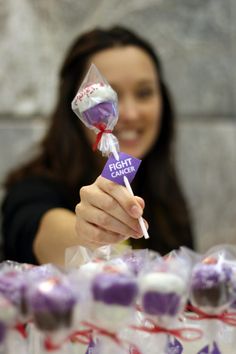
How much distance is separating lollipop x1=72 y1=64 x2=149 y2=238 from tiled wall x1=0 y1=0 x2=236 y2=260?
1.03 meters

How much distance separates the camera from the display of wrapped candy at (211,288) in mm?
598

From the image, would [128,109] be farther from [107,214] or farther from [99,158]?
[107,214]

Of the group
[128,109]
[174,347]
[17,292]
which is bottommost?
[174,347]

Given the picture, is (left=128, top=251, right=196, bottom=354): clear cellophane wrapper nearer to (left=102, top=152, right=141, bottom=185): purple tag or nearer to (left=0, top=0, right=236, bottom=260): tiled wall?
(left=102, top=152, right=141, bottom=185): purple tag

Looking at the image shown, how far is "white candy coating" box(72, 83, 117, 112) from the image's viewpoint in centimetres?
71

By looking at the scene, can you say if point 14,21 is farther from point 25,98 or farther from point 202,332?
point 202,332

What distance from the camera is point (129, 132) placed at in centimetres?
142

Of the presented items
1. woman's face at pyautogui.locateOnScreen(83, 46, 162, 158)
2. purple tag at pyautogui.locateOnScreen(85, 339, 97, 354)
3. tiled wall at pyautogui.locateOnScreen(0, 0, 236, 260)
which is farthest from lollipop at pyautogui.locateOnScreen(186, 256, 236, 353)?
tiled wall at pyautogui.locateOnScreen(0, 0, 236, 260)

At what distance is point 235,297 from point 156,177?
891 mm

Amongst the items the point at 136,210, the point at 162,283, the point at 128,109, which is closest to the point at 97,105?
the point at 136,210

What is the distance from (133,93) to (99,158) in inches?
6.3

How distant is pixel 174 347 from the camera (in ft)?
2.13

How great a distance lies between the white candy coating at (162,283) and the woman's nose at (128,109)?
2.74ft

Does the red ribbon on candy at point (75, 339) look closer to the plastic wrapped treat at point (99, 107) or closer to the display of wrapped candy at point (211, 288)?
the display of wrapped candy at point (211, 288)
